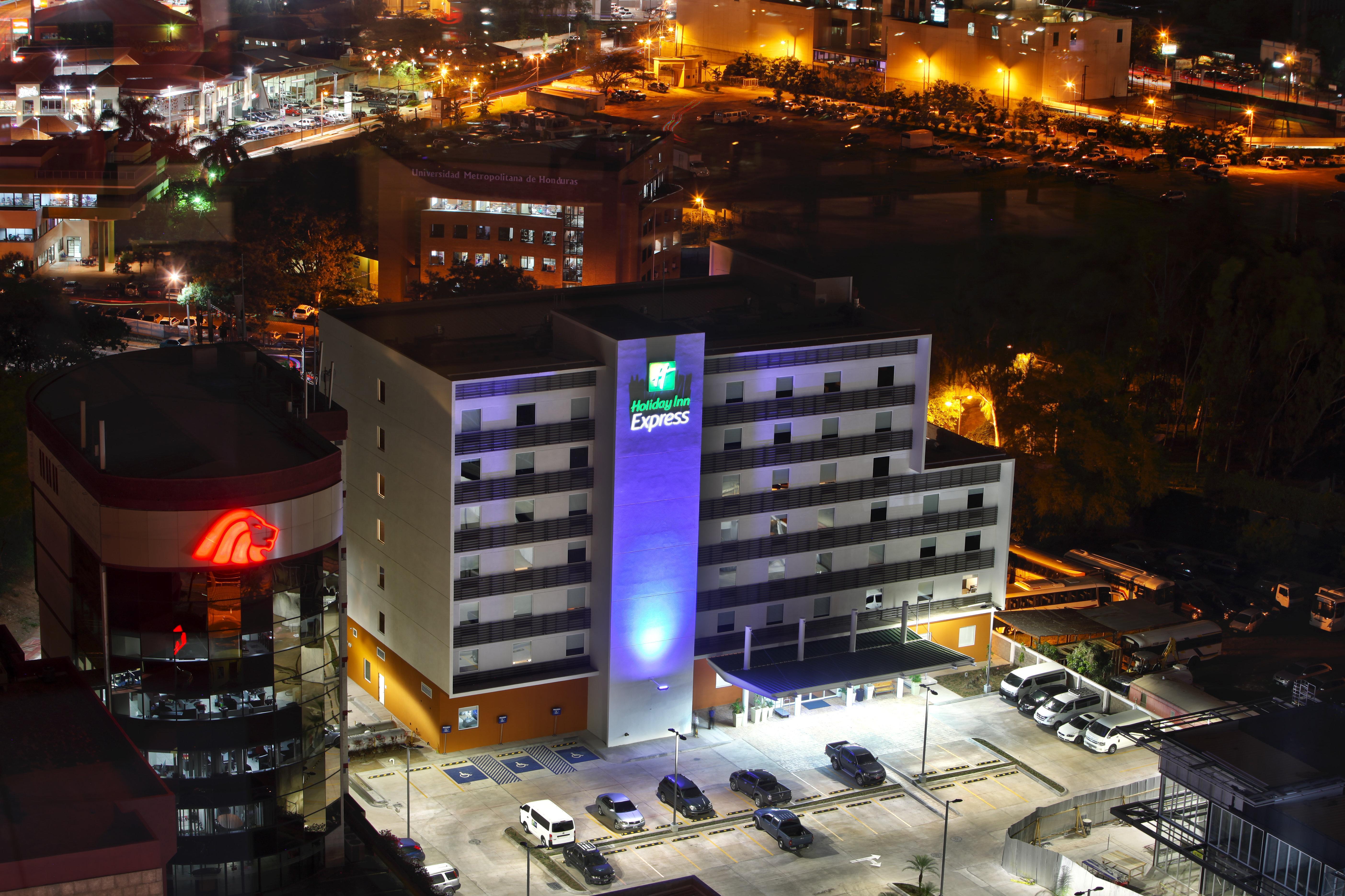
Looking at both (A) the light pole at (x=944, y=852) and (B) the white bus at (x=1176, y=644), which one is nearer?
(A) the light pole at (x=944, y=852)

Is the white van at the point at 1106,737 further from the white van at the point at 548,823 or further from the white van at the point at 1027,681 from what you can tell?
the white van at the point at 548,823

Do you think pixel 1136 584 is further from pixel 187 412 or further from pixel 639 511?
pixel 187 412

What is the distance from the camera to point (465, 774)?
875 inches

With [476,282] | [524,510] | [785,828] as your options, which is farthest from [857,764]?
[476,282]

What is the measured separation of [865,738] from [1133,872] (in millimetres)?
4636

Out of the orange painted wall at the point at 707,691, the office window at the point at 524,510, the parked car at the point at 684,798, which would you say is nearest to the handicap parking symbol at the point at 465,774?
the parked car at the point at 684,798

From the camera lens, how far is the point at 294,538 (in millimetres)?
15984

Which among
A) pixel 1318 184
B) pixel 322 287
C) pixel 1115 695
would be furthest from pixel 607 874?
pixel 1318 184

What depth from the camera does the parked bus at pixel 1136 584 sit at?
29734mm

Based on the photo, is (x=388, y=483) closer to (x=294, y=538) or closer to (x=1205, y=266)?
(x=294, y=538)

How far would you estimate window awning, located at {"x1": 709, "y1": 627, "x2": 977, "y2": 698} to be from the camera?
23297 mm

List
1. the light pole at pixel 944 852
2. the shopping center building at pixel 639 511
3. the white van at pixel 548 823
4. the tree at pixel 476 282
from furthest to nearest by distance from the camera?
the tree at pixel 476 282
the shopping center building at pixel 639 511
the white van at pixel 548 823
the light pole at pixel 944 852

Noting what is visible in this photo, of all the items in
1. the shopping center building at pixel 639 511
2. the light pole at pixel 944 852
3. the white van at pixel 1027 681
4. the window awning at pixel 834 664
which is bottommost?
the light pole at pixel 944 852

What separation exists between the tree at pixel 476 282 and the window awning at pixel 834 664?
16060 millimetres
